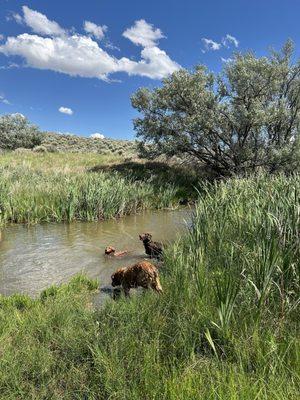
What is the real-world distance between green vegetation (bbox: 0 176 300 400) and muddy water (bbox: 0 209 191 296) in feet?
7.82

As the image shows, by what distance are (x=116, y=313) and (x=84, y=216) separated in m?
9.52

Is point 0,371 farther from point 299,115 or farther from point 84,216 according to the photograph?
point 299,115

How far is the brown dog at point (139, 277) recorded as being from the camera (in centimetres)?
541

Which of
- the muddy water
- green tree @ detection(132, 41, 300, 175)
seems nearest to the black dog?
the muddy water

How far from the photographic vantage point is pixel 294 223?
4441mm

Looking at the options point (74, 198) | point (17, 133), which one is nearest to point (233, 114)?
point (74, 198)

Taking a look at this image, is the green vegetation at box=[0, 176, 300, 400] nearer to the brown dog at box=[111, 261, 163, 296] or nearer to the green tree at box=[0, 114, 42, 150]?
the brown dog at box=[111, 261, 163, 296]

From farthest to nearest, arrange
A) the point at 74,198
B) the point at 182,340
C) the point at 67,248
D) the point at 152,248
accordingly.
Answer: the point at 74,198
the point at 67,248
the point at 152,248
the point at 182,340

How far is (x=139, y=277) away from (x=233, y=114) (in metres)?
16.1

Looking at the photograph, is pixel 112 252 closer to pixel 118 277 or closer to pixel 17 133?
pixel 118 277

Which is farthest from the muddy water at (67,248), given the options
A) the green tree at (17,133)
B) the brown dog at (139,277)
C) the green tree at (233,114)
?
the green tree at (17,133)

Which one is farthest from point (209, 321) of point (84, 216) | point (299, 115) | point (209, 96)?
point (299, 115)

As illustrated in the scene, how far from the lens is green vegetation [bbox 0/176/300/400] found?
9.99 ft

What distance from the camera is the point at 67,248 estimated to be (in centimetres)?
993
